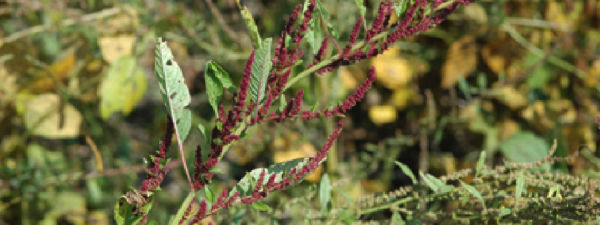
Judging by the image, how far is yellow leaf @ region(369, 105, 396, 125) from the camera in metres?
1.33

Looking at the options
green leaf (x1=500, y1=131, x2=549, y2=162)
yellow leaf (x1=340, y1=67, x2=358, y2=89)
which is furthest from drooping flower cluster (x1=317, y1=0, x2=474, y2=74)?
yellow leaf (x1=340, y1=67, x2=358, y2=89)

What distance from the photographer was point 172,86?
0.41 meters

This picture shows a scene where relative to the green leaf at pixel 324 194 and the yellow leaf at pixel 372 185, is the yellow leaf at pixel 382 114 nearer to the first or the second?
the yellow leaf at pixel 372 185

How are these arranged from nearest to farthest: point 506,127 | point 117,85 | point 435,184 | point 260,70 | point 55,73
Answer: point 260,70 → point 435,184 → point 117,85 → point 55,73 → point 506,127

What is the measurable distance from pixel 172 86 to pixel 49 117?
33.9 inches

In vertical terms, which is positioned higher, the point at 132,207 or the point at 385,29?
the point at 385,29

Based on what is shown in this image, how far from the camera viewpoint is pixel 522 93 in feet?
3.94

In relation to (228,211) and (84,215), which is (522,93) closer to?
(228,211)

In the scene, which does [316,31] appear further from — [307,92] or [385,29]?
[307,92]

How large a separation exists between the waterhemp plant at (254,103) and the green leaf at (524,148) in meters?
0.50

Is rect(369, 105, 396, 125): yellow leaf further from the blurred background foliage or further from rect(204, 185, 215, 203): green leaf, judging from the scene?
rect(204, 185, 215, 203): green leaf

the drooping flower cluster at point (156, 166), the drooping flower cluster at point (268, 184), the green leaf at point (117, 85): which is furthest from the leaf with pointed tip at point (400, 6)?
the green leaf at point (117, 85)

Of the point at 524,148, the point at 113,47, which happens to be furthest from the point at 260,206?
the point at 113,47

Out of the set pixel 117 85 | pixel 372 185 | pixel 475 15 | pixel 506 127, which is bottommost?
pixel 372 185
